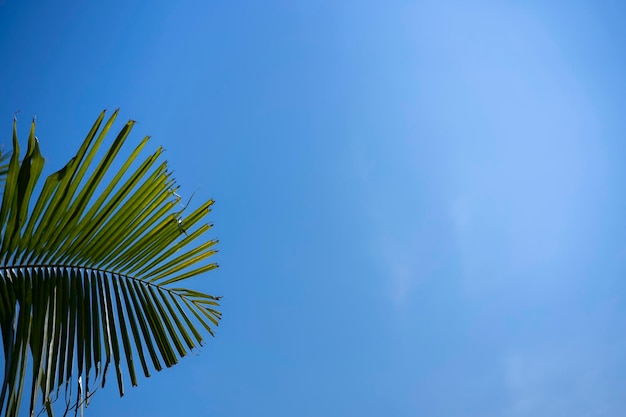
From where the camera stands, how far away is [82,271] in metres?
1.89

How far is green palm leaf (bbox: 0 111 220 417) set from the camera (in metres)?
1.65

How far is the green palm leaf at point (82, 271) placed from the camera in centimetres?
165

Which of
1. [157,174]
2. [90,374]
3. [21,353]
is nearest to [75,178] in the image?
[157,174]

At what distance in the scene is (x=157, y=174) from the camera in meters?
1.91

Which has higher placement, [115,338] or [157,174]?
[157,174]

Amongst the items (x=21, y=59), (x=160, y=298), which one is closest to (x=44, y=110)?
(x=21, y=59)

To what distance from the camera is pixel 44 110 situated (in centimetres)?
1268

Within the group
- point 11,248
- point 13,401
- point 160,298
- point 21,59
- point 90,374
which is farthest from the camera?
point 21,59

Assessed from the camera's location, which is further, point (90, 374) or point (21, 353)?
point (90, 374)

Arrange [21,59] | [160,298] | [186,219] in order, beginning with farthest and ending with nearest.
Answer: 1. [21,59]
2. [160,298]
3. [186,219]

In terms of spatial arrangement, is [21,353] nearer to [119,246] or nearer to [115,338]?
[115,338]

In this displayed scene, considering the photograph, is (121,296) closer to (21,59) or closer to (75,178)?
(75,178)

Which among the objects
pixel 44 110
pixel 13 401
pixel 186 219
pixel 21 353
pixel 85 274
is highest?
pixel 44 110

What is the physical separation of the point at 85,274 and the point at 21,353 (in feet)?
1.20
